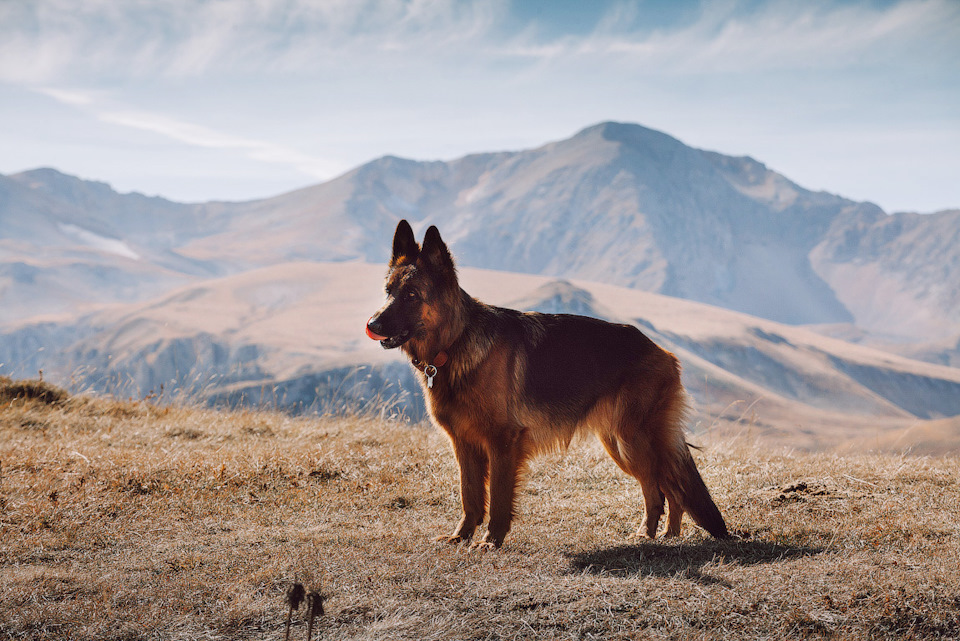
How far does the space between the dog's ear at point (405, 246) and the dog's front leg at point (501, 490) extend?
1746 mm

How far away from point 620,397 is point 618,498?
6.27ft

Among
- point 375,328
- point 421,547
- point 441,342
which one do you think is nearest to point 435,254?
point 441,342

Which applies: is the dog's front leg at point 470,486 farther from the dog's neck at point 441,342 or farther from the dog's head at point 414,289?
the dog's head at point 414,289

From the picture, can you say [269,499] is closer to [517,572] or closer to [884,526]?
[517,572]

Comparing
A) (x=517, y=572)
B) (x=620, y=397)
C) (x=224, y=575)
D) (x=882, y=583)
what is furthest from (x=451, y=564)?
(x=882, y=583)

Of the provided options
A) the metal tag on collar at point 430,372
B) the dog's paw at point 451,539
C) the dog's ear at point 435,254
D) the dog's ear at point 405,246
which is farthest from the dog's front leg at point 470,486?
the dog's ear at point 405,246

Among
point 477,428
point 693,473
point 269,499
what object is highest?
point 477,428

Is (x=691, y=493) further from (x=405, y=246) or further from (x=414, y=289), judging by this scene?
(x=405, y=246)

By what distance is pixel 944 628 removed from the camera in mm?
4137

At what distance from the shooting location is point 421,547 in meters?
5.78

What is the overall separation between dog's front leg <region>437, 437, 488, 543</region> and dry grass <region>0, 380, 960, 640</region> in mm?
356

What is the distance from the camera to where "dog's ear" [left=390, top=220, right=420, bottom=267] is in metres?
5.89

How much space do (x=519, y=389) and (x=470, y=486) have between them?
0.94 metres

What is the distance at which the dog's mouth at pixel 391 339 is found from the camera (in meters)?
5.53
